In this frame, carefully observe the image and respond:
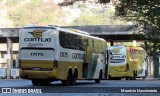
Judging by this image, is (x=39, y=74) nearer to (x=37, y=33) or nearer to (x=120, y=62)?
(x=37, y=33)

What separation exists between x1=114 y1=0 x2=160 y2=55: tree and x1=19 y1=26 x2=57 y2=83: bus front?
752cm

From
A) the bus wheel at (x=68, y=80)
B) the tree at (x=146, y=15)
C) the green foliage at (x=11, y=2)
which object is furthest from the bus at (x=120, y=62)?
the green foliage at (x=11, y=2)

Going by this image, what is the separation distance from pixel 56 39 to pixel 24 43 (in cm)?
163

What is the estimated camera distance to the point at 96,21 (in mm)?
99500

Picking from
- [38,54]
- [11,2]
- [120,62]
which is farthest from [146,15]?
[11,2]

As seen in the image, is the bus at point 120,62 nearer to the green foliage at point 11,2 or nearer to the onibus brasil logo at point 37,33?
the onibus brasil logo at point 37,33

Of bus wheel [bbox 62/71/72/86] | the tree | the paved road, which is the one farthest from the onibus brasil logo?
the tree

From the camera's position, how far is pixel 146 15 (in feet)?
44.4

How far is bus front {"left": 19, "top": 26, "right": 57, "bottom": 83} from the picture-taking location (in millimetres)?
23047

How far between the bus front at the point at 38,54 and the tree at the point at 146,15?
752 centimetres

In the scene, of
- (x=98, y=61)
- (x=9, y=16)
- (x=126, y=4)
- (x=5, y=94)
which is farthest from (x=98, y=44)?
(x=9, y=16)

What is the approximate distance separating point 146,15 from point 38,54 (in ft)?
34.0

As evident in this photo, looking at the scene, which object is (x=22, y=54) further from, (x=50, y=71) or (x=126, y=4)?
(x=126, y=4)

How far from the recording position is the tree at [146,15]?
12477mm
